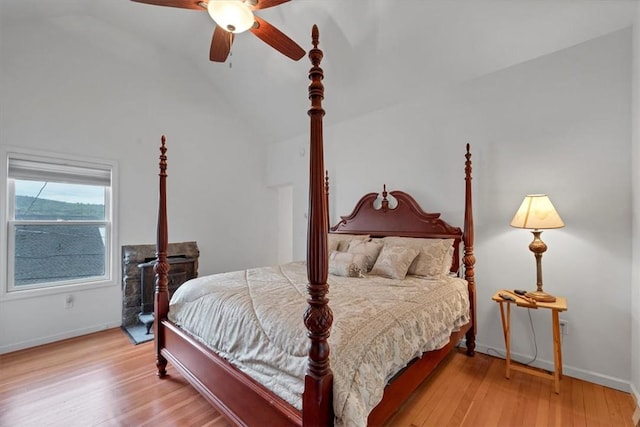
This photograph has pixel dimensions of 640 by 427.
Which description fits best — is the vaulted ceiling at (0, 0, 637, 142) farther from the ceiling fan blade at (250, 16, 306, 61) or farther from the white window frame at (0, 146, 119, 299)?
the white window frame at (0, 146, 119, 299)

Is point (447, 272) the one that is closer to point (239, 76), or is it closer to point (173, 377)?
point (173, 377)

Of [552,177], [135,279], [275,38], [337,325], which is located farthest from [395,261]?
[135,279]

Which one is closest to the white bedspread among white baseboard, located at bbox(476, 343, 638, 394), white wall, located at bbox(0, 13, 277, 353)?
white baseboard, located at bbox(476, 343, 638, 394)

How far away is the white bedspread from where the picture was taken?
128 cm

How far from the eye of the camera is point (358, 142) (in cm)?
392

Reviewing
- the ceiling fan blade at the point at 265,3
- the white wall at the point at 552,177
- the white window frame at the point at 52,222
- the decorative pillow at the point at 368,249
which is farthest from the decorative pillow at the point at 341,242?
the white window frame at the point at 52,222

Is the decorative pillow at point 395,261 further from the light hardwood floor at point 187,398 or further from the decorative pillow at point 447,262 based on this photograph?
the light hardwood floor at point 187,398

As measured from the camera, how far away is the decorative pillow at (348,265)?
2688 millimetres

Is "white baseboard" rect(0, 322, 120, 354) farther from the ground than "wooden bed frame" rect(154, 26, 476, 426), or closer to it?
closer to it

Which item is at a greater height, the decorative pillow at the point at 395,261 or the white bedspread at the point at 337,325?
the decorative pillow at the point at 395,261

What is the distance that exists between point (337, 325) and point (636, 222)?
238 cm

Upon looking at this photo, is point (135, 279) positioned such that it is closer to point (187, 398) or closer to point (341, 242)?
point (187, 398)

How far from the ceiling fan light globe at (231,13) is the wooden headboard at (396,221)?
230cm

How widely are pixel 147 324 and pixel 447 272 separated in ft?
11.2
